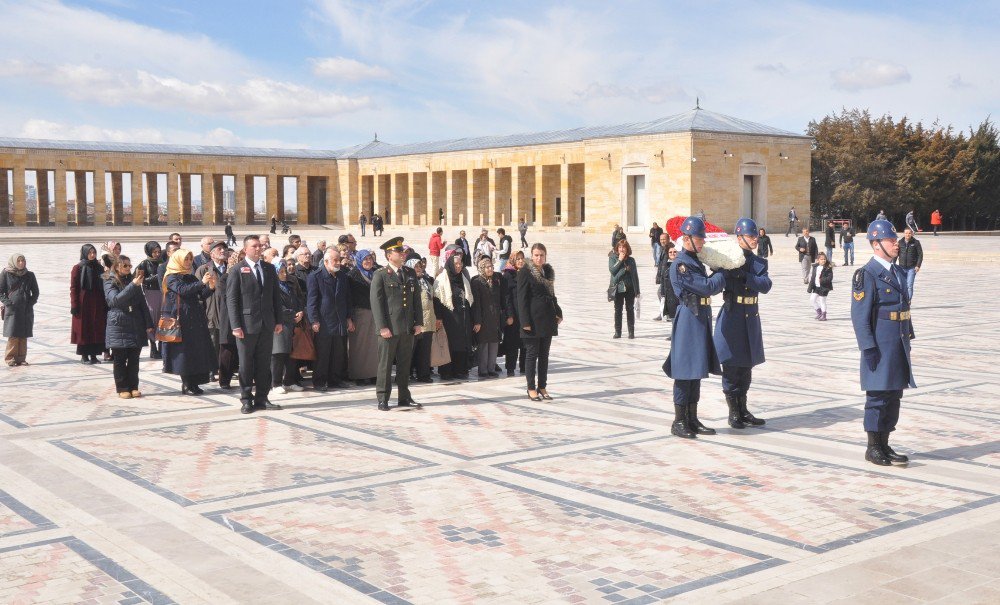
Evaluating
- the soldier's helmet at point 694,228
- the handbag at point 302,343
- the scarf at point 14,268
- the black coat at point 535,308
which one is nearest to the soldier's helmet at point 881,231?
the soldier's helmet at point 694,228

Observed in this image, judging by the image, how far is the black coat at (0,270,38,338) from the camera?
1294 centimetres

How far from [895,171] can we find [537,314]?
5293 cm

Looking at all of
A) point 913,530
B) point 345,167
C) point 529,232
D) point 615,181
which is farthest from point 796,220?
point 913,530

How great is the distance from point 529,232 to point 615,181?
5.40 m

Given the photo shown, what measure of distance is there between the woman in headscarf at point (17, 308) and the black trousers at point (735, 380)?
883cm

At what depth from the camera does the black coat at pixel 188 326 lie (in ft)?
35.3

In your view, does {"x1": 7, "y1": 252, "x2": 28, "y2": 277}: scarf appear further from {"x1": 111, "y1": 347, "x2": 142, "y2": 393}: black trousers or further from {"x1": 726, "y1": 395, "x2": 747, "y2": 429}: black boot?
{"x1": 726, "y1": 395, "x2": 747, "y2": 429}: black boot

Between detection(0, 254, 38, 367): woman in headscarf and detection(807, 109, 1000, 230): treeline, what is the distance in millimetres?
49696

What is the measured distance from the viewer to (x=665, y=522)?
6.23 m

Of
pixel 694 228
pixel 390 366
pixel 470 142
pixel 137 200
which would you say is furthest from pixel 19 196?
pixel 694 228

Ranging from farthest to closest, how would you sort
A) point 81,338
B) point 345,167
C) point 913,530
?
Result: point 345,167 → point 81,338 → point 913,530

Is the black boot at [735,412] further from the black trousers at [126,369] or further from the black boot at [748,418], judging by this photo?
the black trousers at [126,369]

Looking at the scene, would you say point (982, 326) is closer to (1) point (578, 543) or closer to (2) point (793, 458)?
Answer: (2) point (793, 458)

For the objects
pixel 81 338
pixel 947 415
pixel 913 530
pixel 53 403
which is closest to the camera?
pixel 913 530
